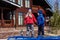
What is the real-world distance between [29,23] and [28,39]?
6591mm

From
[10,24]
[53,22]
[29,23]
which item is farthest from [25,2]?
[29,23]

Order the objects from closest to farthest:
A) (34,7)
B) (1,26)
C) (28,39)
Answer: (28,39), (1,26), (34,7)

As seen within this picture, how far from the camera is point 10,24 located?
Result: 3794cm

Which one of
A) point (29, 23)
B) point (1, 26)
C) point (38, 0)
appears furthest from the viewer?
point (38, 0)

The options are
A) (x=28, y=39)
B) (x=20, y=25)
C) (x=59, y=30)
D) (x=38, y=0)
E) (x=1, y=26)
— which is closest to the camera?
(x=28, y=39)

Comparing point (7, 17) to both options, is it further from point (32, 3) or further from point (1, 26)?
point (32, 3)

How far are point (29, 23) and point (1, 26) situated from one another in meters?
21.9

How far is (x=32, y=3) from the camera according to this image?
50.3 m

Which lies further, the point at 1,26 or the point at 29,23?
the point at 1,26

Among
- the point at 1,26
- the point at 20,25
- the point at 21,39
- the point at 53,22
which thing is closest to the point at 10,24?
the point at 1,26

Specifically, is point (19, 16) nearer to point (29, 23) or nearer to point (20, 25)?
point (20, 25)

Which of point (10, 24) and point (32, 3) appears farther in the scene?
point (32, 3)

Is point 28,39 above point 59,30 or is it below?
above

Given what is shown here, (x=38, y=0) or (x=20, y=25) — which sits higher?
(x=38, y=0)
